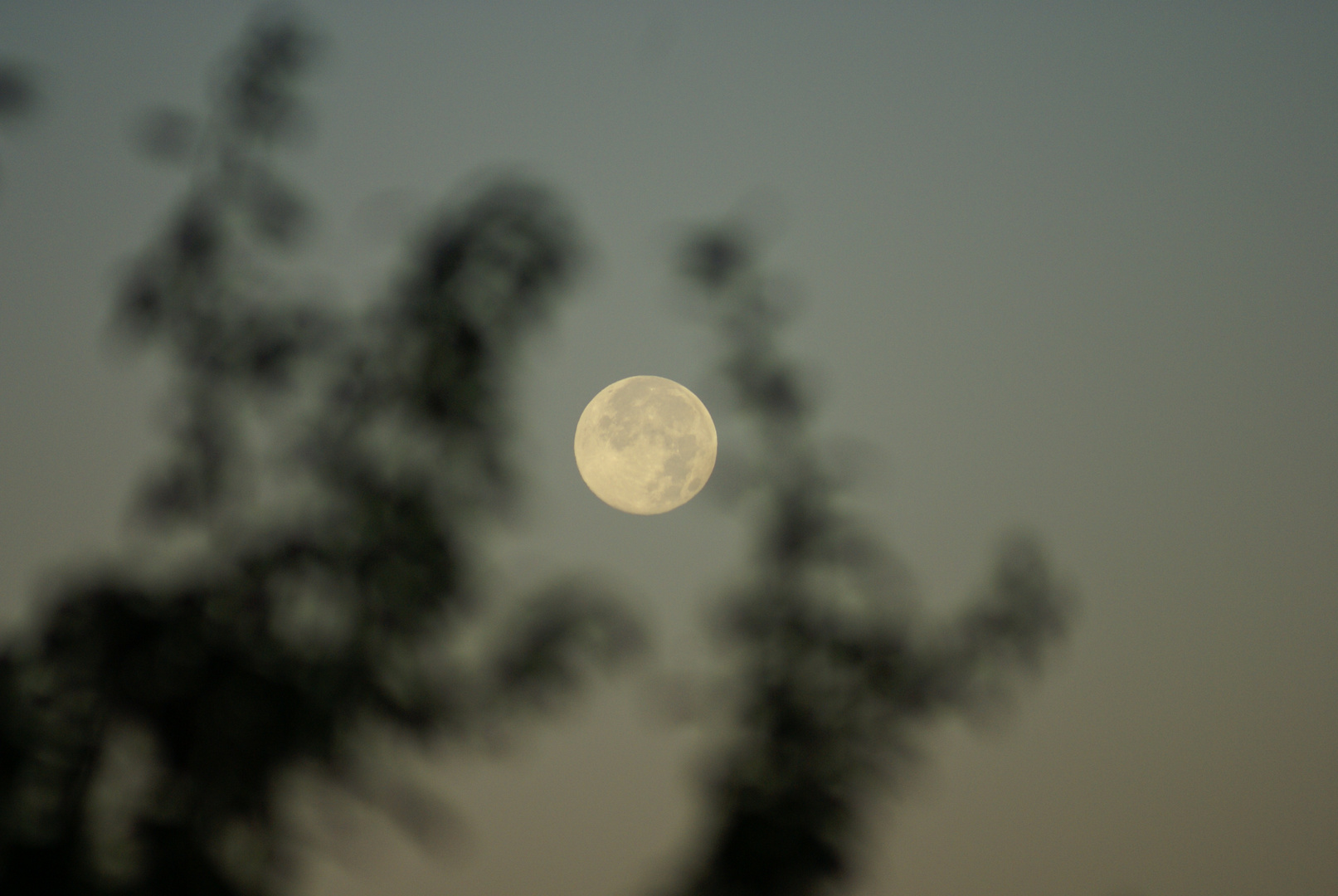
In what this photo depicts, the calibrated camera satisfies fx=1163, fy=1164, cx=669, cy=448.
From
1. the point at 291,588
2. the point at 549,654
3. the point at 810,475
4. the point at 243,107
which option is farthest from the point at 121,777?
the point at 810,475

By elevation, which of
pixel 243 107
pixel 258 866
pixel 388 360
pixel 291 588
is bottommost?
pixel 258 866

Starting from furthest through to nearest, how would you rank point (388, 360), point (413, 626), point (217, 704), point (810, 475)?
point (810, 475) → point (388, 360) → point (413, 626) → point (217, 704)

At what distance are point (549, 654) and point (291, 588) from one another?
964 mm

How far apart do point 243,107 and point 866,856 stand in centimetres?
386

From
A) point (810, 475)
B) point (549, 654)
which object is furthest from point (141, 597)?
point (810, 475)

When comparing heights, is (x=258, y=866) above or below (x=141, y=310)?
below

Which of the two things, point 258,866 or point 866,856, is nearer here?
point 258,866

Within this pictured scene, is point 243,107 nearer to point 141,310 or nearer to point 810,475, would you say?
point 141,310

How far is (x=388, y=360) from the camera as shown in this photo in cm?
448

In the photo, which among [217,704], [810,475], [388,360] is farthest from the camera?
[810,475]

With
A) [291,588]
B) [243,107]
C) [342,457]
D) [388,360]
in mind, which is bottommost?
[291,588]

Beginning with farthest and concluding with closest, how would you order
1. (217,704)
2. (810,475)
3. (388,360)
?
1. (810,475)
2. (388,360)
3. (217,704)

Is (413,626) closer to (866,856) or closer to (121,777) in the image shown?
(121,777)

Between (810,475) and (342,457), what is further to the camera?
(810,475)
